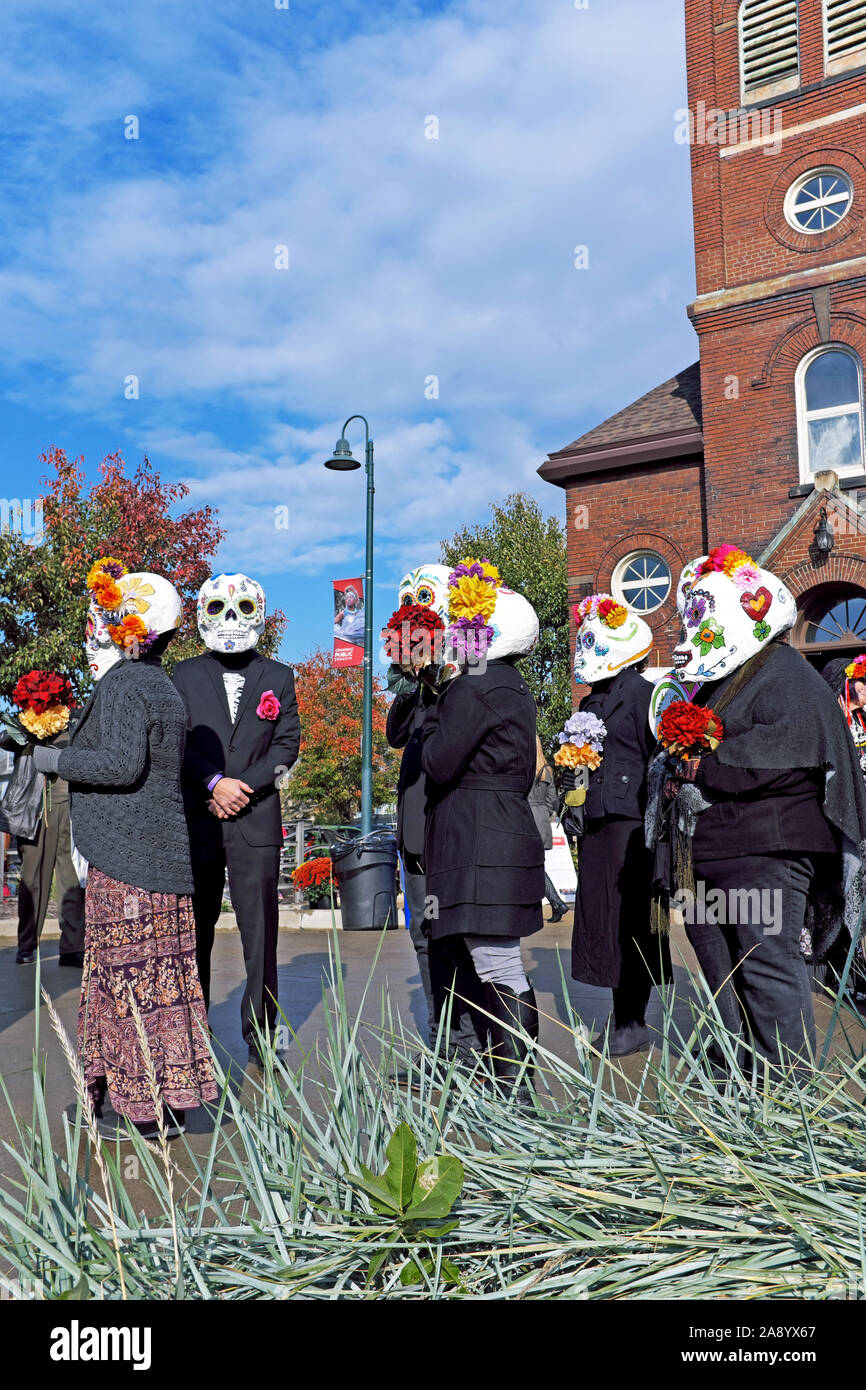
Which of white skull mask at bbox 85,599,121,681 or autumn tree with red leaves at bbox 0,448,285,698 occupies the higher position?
autumn tree with red leaves at bbox 0,448,285,698

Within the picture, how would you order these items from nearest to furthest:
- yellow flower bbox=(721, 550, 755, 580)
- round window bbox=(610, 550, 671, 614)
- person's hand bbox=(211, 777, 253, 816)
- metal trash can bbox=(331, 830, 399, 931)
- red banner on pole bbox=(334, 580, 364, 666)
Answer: yellow flower bbox=(721, 550, 755, 580), person's hand bbox=(211, 777, 253, 816), metal trash can bbox=(331, 830, 399, 931), red banner on pole bbox=(334, 580, 364, 666), round window bbox=(610, 550, 671, 614)

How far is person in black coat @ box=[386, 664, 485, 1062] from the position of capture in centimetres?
417

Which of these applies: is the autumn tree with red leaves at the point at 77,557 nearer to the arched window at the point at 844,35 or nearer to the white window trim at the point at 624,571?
the white window trim at the point at 624,571

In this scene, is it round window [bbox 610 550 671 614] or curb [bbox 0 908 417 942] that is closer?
curb [bbox 0 908 417 942]

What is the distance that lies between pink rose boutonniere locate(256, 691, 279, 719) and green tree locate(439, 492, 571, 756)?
80.5 ft

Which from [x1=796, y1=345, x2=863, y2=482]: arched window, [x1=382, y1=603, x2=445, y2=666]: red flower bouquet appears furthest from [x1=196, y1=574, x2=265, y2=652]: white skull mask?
[x1=796, y1=345, x2=863, y2=482]: arched window

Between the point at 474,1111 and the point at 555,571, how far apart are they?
2930cm

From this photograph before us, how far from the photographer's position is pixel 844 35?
16.0 m

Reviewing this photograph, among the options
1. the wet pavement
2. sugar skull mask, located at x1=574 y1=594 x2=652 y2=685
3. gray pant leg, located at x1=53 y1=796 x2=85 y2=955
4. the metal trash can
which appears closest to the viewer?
the wet pavement

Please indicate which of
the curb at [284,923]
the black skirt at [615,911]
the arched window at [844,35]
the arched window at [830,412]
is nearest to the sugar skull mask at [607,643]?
the black skirt at [615,911]

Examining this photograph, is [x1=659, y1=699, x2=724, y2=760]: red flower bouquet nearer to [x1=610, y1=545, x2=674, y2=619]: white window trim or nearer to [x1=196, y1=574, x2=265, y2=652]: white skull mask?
[x1=196, y1=574, x2=265, y2=652]: white skull mask

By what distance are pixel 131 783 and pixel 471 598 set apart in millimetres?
1384

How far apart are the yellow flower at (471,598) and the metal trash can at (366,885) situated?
625 centimetres

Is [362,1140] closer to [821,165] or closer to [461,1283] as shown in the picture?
[461,1283]
